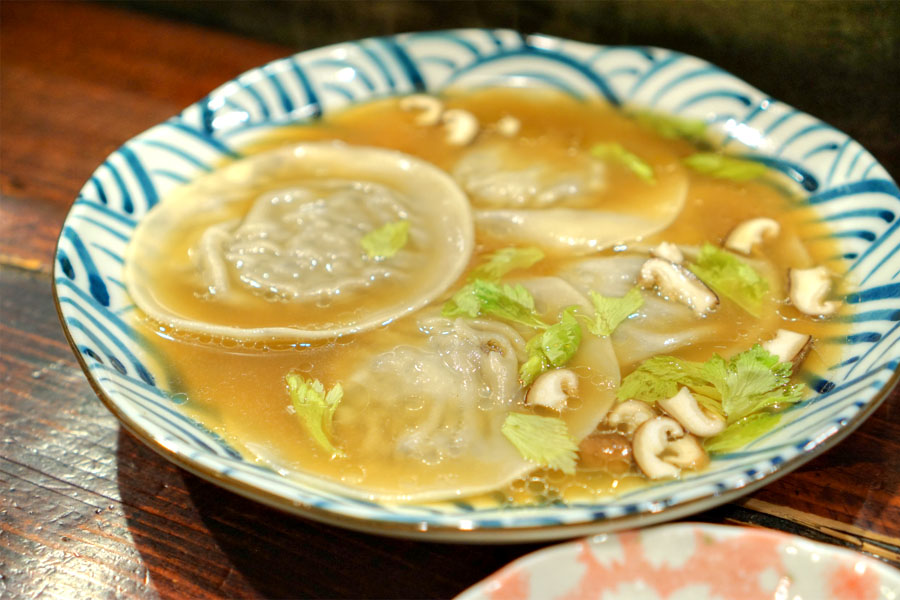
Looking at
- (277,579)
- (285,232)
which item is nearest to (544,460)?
(277,579)

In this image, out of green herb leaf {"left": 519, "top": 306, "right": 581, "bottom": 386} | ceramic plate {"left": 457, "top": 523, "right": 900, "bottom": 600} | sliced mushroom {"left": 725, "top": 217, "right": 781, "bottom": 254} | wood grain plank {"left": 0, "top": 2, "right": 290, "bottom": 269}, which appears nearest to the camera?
ceramic plate {"left": 457, "top": 523, "right": 900, "bottom": 600}

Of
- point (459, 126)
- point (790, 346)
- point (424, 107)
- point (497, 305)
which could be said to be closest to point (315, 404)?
point (497, 305)

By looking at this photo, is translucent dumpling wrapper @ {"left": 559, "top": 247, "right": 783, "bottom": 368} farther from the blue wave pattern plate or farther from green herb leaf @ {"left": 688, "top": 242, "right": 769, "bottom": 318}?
the blue wave pattern plate

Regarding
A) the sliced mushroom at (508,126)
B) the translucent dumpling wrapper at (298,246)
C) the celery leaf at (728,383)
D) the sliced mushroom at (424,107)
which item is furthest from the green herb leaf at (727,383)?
the sliced mushroom at (424,107)

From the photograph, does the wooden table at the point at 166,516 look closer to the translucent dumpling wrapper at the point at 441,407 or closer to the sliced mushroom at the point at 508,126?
the translucent dumpling wrapper at the point at 441,407

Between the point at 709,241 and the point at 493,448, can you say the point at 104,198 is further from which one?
the point at 709,241

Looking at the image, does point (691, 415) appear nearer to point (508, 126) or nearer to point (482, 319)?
point (482, 319)

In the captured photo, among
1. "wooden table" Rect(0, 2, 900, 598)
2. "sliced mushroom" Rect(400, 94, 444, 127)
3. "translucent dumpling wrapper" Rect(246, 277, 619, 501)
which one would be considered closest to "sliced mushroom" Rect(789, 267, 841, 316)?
"wooden table" Rect(0, 2, 900, 598)
